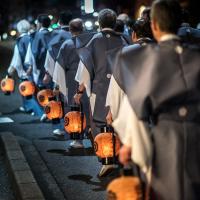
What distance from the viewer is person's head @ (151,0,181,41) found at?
4.38 metres

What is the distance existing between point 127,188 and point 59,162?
466 centimetres

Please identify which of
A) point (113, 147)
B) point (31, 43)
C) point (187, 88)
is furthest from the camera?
point (31, 43)

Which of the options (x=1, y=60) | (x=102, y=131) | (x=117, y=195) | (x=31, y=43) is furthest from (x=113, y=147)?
(x=1, y=60)

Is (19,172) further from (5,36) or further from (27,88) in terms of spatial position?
(5,36)

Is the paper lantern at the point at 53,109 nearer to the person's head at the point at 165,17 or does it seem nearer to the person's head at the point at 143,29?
the person's head at the point at 143,29

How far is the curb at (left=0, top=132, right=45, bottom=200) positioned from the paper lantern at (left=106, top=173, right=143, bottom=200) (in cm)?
232

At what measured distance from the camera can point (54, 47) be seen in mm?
10648

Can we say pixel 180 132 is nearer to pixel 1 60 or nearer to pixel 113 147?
pixel 113 147

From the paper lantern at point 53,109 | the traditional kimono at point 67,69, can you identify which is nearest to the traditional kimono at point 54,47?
the traditional kimono at point 67,69

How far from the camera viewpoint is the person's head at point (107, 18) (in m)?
7.89

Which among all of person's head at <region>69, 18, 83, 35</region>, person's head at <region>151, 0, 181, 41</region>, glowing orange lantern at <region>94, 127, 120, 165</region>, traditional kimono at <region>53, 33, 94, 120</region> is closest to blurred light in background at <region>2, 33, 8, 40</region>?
traditional kimono at <region>53, 33, 94, 120</region>

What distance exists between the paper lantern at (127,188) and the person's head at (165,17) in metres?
1.08

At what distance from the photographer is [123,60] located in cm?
448

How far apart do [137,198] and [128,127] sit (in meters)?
0.53
